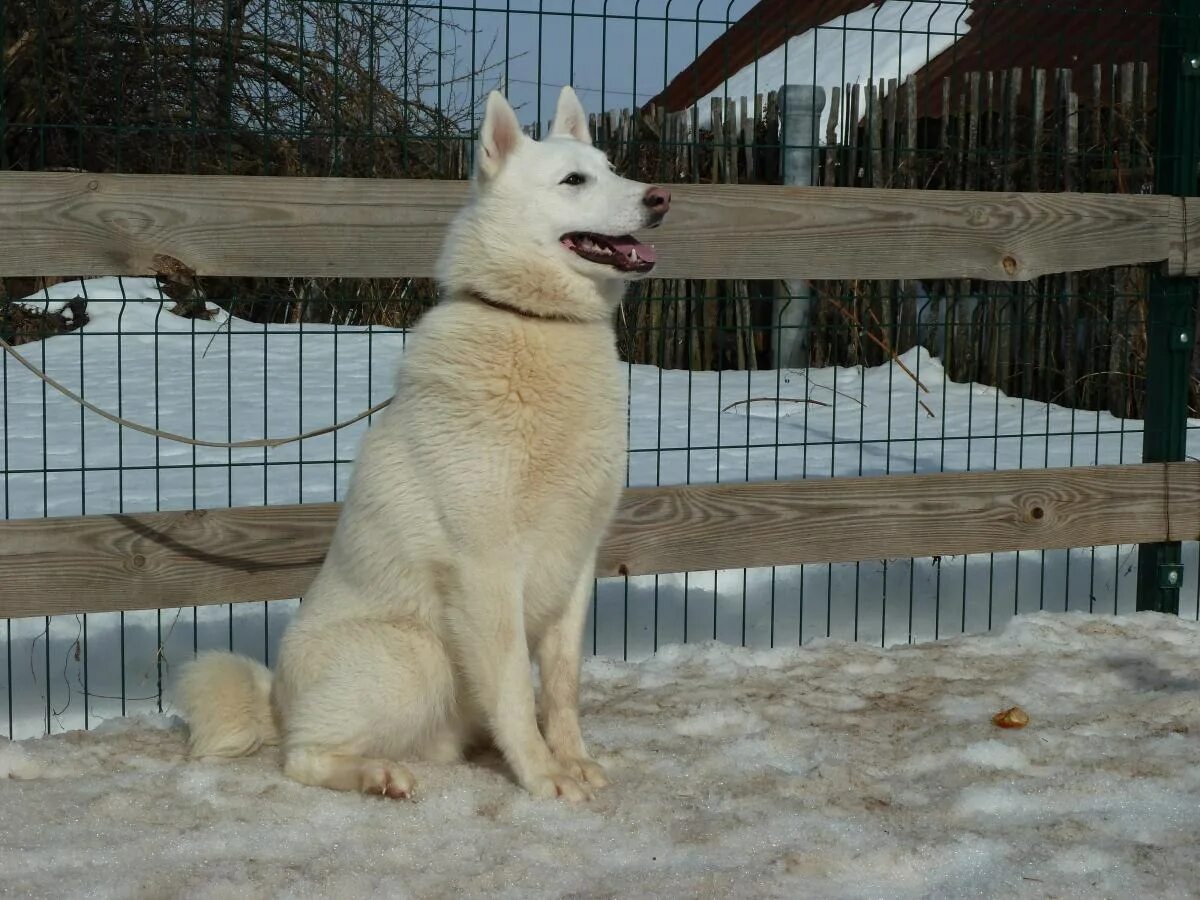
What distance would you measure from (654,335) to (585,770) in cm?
434

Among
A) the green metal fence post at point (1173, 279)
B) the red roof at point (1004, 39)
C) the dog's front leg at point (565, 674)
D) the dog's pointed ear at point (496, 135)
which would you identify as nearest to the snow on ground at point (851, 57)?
the red roof at point (1004, 39)

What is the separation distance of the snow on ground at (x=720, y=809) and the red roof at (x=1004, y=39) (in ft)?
6.92

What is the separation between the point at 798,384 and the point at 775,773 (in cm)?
489

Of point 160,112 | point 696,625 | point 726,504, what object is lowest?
point 696,625

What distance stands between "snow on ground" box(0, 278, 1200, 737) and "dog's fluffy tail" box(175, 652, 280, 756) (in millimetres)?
660

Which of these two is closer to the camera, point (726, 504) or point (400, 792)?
point (400, 792)

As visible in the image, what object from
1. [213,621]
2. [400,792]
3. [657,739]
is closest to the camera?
[400,792]

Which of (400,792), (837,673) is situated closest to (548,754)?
(400,792)

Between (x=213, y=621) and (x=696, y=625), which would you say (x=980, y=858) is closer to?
(x=696, y=625)

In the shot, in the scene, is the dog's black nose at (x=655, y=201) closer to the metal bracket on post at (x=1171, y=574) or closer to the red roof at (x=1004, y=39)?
the red roof at (x=1004, y=39)

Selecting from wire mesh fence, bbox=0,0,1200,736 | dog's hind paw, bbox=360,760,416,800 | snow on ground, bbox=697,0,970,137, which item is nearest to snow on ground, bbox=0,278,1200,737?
wire mesh fence, bbox=0,0,1200,736

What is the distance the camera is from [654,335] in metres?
7.18

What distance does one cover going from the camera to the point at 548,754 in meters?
3.05

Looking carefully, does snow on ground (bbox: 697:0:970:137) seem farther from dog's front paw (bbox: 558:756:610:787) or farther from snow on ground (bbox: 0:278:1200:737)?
dog's front paw (bbox: 558:756:610:787)
